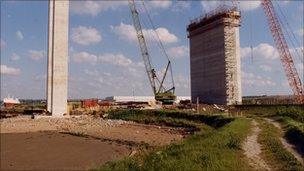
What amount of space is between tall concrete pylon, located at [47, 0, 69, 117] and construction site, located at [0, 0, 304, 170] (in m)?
0.14

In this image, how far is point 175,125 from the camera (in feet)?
190

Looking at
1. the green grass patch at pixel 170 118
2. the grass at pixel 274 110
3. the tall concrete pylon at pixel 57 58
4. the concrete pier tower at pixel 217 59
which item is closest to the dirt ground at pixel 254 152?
the green grass patch at pixel 170 118

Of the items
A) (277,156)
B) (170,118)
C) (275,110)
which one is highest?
(275,110)

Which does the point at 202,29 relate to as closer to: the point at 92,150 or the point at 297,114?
the point at 297,114

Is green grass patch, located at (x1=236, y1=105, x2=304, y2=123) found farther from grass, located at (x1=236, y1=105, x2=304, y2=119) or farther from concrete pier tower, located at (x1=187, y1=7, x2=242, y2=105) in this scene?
concrete pier tower, located at (x1=187, y1=7, x2=242, y2=105)

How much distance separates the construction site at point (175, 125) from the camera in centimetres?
2120

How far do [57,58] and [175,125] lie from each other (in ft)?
63.2

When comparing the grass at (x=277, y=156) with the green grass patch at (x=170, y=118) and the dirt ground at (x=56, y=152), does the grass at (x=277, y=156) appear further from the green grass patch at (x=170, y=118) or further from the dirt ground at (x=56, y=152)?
the green grass patch at (x=170, y=118)

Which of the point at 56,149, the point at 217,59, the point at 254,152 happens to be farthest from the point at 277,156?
the point at 217,59

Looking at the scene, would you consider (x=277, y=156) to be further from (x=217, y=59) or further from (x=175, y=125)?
(x=217, y=59)

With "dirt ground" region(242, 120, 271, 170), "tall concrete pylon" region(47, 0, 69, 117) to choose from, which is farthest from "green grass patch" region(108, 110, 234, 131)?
"dirt ground" region(242, 120, 271, 170)

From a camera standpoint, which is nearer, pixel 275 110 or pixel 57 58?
pixel 57 58

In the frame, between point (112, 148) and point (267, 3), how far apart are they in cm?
6366

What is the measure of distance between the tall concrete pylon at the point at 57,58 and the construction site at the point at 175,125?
0.14 m
